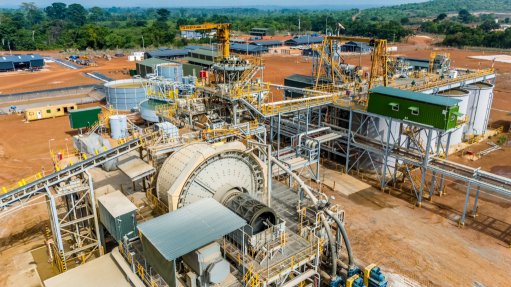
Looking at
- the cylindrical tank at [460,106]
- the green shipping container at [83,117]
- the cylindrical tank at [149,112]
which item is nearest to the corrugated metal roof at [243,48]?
the cylindrical tank at [149,112]

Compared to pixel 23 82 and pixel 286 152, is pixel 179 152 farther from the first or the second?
pixel 23 82

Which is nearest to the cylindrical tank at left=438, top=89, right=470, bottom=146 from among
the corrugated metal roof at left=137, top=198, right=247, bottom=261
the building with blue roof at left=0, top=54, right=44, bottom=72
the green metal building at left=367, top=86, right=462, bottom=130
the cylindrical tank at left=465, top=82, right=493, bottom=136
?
the cylindrical tank at left=465, top=82, right=493, bottom=136

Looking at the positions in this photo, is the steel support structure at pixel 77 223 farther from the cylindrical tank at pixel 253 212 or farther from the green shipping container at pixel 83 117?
the green shipping container at pixel 83 117

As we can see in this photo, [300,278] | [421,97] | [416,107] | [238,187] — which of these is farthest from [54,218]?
[421,97]

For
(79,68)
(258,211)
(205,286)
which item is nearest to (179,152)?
(258,211)

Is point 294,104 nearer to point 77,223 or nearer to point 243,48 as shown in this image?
point 77,223

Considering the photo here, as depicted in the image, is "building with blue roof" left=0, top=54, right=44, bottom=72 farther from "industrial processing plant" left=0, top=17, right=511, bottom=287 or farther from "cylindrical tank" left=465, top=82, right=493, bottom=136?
"cylindrical tank" left=465, top=82, right=493, bottom=136
